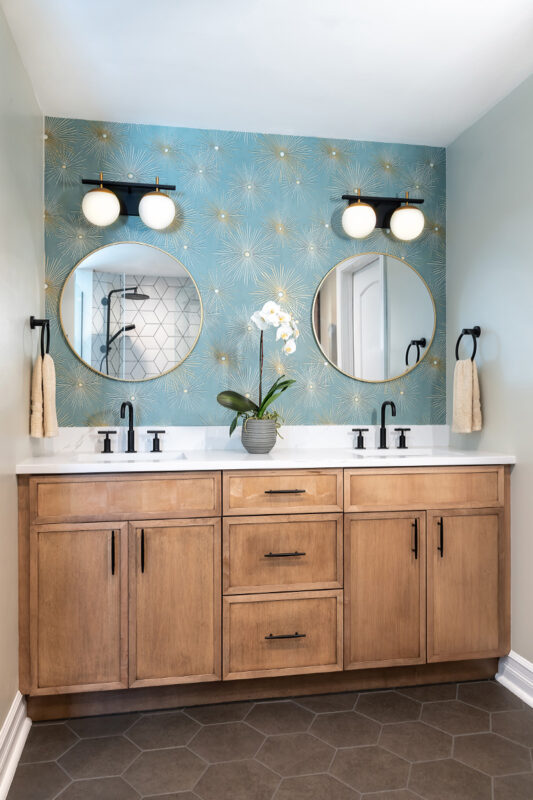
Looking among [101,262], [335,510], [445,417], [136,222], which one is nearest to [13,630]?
[335,510]

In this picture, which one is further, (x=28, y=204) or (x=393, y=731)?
(x=28, y=204)

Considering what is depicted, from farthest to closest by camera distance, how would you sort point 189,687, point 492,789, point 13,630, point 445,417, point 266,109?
point 445,417, point 266,109, point 189,687, point 13,630, point 492,789

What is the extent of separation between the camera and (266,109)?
2.66m

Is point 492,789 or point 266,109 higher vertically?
point 266,109

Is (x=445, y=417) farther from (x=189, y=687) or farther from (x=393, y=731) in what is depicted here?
(x=189, y=687)

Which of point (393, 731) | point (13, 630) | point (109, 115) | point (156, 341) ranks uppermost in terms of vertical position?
point (109, 115)

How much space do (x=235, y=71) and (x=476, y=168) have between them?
120 centimetres

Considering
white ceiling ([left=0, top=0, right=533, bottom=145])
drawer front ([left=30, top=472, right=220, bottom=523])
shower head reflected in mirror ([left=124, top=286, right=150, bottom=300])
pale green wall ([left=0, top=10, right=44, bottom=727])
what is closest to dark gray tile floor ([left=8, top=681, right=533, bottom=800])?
pale green wall ([left=0, top=10, right=44, bottom=727])

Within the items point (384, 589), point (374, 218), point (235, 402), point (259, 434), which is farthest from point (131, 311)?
point (384, 589)

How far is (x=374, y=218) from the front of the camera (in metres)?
2.86

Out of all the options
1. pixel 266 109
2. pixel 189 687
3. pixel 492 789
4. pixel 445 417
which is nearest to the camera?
pixel 492 789

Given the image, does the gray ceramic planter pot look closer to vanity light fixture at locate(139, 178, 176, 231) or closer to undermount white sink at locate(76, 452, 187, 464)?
undermount white sink at locate(76, 452, 187, 464)

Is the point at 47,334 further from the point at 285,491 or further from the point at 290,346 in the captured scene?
the point at 285,491

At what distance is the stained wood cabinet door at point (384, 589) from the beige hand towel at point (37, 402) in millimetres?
1270
